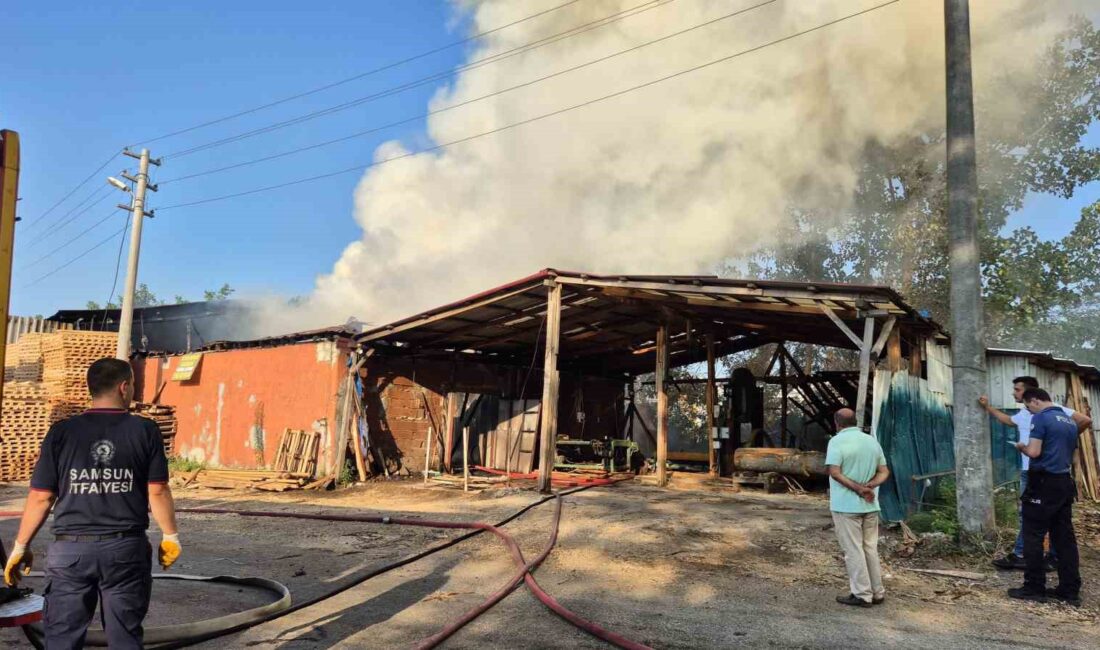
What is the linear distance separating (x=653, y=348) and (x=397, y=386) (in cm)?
717

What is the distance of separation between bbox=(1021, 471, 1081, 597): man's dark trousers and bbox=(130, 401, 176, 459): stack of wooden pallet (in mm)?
18264

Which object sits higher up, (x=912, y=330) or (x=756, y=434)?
(x=912, y=330)

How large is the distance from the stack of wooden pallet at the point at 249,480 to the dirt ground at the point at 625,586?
3.05 meters

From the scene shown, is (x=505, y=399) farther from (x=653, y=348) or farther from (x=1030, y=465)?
(x=1030, y=465)

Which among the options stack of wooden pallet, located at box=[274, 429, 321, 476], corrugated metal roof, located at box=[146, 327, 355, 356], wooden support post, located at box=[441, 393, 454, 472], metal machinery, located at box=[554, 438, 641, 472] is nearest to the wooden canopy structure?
corrugated metal roof, located at box=[146, 327, 355, 356]

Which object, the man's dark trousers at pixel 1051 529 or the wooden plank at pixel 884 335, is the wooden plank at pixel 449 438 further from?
the man's dark trousers at pixel 1051 529

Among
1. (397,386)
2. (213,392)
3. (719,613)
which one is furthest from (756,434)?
(213,392)

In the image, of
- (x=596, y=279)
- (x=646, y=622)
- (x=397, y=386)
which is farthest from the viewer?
(x=397, y=386)

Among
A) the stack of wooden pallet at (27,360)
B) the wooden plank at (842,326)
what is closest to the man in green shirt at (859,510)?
the wooden plank at (842,326)

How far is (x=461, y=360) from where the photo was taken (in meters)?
17.2

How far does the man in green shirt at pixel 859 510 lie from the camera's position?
5.43 m

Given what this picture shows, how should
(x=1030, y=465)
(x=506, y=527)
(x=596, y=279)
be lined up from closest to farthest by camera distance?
1. (x=1030, y=465)
2. (x=506, y=527)
3. (x=596, y=279)

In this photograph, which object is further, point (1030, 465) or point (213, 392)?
point (213, 392)

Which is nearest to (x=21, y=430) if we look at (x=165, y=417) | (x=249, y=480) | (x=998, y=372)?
(x=165, y=417)
